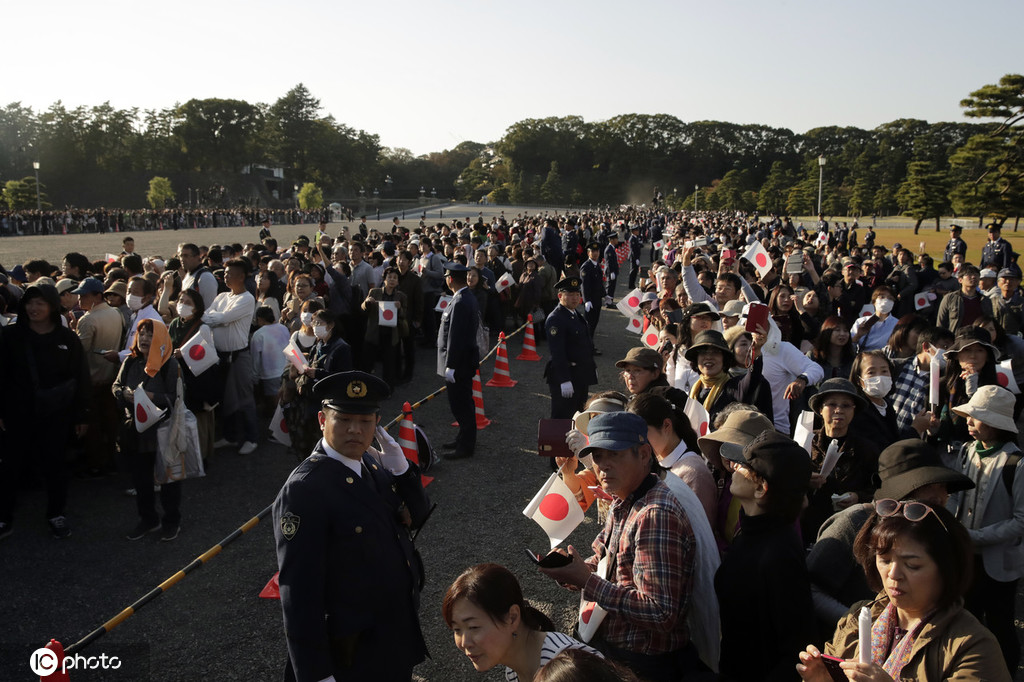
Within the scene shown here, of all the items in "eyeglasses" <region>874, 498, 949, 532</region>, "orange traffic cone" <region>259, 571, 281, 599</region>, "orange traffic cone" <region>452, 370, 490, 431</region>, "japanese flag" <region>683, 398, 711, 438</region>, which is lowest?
"orange traffic cone" <region>259, 571, 281, 599</region>

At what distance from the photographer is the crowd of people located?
2.26m

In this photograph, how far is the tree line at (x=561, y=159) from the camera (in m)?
46.7

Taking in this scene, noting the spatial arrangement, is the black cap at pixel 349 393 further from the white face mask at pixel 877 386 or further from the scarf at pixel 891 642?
the white face mask at pixel 877 386

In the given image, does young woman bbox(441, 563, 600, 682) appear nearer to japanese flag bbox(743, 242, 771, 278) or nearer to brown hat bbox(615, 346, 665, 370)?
brown hat bbox(615, 346, 665, 370)

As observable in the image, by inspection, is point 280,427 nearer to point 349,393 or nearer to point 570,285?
point 570,285

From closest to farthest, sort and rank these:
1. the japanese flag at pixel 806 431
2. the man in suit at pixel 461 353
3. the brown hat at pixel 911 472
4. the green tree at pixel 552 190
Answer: the brown hat at pixel 911 472
the japanese flag at pixel 806 431
the man in suit at pixel 461 353
the green tree at pixel 552 190

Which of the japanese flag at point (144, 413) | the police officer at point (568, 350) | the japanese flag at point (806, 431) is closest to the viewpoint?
the japanese flag at point (806, 431)

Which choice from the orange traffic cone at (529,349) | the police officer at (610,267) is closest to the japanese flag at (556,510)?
the orange traffic cone at (529,349)

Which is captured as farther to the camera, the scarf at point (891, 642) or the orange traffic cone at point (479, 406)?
the orange traffic cone at point (479, 406)

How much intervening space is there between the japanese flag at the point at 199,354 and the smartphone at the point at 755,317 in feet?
16.1

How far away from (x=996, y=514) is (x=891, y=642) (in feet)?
6.90

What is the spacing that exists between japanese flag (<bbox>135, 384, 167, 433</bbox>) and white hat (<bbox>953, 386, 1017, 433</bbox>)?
219 inches

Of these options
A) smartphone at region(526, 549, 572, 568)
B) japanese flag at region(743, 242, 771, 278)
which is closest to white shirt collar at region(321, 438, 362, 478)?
smartphone at region(526, 549, 572, 568)

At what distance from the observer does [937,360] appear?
5.25 metres
